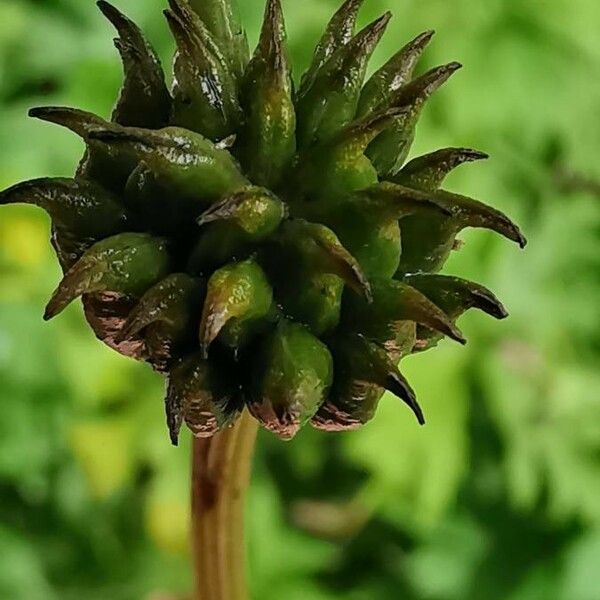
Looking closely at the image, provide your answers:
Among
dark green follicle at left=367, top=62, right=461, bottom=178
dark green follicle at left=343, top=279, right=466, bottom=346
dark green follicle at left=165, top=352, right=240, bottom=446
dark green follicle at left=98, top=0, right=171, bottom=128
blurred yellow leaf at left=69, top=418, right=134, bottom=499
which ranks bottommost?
blurred yellow leaf at left=69, top=418, right=134, bottom=499

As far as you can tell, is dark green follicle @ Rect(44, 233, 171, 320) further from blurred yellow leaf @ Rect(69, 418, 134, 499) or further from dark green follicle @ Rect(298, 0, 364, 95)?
blurred yellow leaf @ Rect(69, 418, 134, 499)

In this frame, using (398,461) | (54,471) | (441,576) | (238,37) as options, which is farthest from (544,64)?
(238,37)

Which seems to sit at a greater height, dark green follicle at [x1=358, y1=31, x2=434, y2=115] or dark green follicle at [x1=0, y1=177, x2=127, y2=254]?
dark green follicle at [x1=358, y1=31, x2=434, y2=115]

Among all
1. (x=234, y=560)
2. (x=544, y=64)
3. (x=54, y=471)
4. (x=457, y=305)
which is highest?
(x=544, y=64)

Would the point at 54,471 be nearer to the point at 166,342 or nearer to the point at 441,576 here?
the point at 441,576

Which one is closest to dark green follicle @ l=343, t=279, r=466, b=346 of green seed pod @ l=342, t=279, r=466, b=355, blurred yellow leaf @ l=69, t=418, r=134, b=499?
green seed pod @ l=342, t=279, r=466, b=355

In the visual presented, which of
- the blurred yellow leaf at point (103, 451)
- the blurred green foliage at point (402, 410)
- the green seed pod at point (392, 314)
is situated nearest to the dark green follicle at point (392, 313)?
the green seed pod at point (392, 314)
